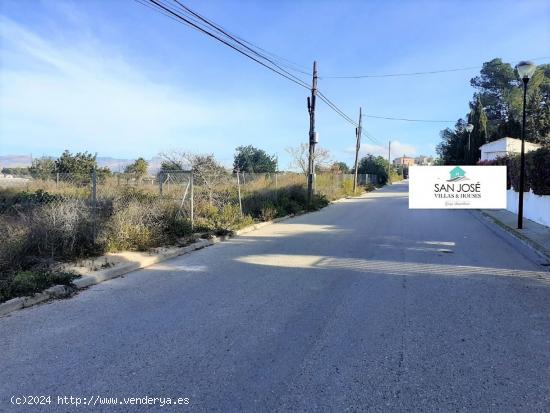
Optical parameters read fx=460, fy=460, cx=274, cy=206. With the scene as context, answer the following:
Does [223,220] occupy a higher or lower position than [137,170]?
lower

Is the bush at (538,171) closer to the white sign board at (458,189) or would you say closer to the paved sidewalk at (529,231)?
the paved sidewalk at (529,231)

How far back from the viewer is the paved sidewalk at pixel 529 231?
11217mm

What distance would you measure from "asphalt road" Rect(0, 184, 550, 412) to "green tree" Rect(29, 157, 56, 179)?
1762 cm

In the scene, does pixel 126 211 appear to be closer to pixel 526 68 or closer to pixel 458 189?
pixel 526 68

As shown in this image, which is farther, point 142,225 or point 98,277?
point 142,225

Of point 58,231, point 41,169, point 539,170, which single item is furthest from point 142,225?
point 41,169

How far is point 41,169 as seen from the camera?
26.7m

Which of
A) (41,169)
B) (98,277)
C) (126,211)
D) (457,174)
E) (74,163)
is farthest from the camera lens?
(74,163)

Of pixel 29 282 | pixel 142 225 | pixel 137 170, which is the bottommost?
pixel 29 282

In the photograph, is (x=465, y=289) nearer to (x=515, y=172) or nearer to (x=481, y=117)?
(x=515, y=172)

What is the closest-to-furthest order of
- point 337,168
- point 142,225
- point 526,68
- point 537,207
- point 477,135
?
point 142,225, point 526,68, point 537,207, point 477,135, point 337,168

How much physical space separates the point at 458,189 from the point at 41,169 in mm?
23040

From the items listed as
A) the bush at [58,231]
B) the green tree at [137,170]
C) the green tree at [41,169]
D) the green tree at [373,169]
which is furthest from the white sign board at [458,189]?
the green tree at [373,169]

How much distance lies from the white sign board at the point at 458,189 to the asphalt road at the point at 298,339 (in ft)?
46.0
